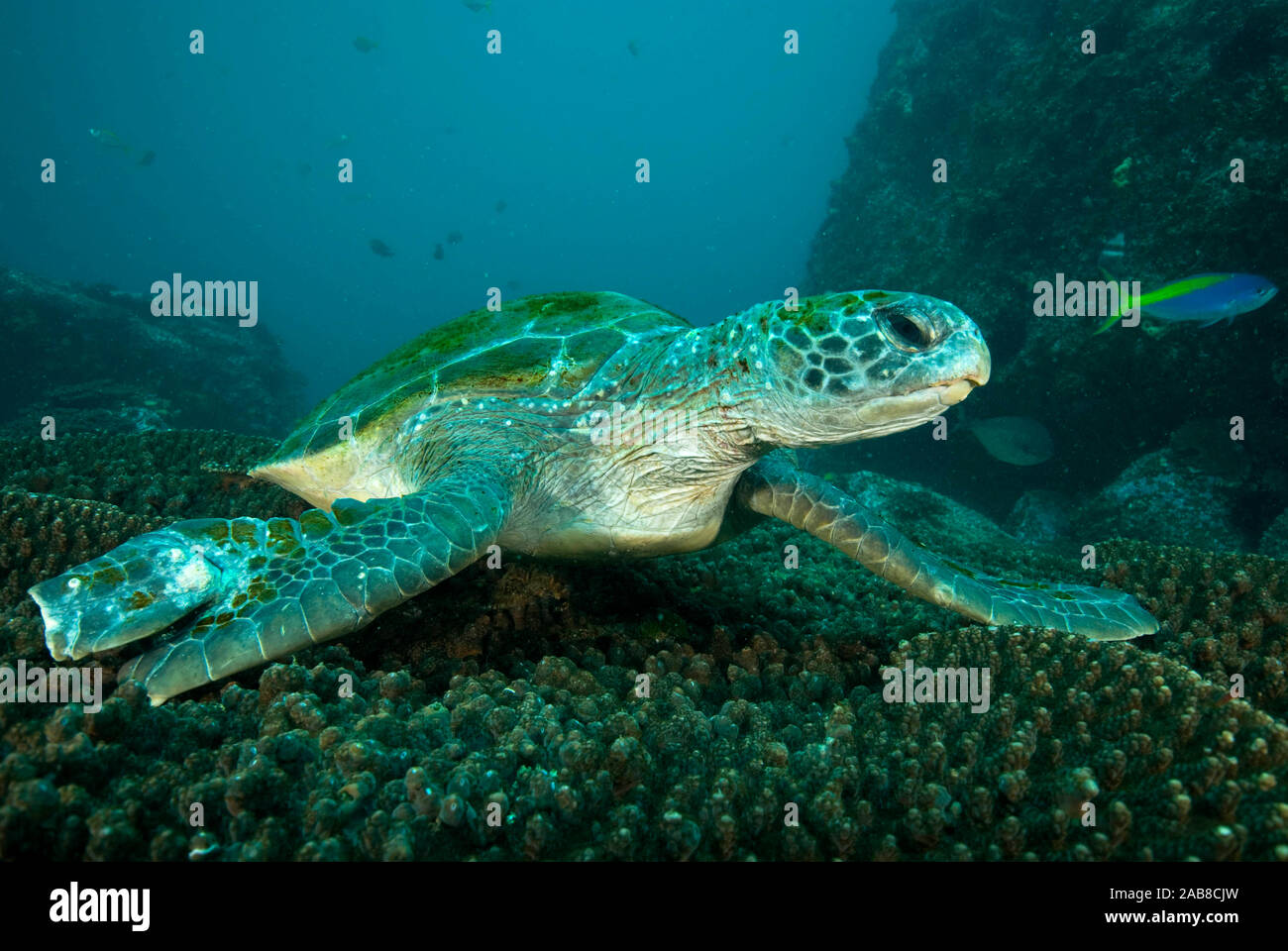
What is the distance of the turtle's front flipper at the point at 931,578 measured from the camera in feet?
9.37

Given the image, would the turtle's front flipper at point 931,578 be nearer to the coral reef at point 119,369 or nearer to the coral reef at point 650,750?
the coral reef at point 650,750

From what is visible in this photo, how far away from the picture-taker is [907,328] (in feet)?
7.74

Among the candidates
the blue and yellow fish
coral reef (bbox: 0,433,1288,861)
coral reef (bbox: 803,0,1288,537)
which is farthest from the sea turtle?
coral reef (bbox: 803,0,1288,537)

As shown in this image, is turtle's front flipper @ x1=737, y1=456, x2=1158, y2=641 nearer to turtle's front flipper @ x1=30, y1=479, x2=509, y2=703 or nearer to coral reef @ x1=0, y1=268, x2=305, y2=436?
turtle's front flipper @ x1=30, y1=479, x2=509, y2=703

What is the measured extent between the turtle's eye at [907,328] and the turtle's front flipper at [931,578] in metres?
1.18

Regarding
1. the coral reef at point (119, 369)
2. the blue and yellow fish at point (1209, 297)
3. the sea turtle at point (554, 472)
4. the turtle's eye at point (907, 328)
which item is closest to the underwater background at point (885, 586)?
the coral reef at point (119, 369)

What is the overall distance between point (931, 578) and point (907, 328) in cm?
138

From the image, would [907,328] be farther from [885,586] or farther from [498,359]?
[885,586]

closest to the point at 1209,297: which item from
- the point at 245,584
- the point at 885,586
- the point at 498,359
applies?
the point at 885,586

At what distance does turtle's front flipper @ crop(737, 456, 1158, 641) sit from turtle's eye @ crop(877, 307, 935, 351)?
3.86 feet

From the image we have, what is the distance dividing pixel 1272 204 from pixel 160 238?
134m

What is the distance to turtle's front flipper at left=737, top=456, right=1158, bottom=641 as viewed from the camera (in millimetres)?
2855
